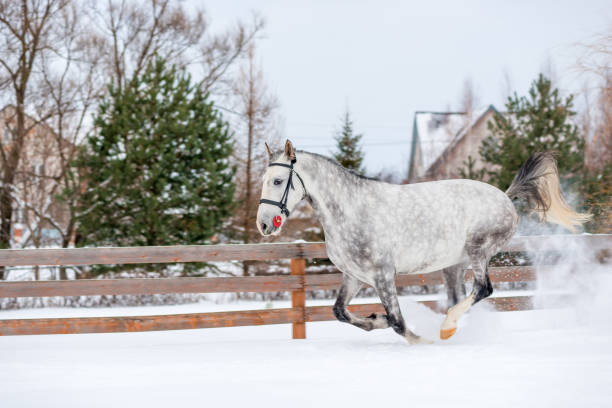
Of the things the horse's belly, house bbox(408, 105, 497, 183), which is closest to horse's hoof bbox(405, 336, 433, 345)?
the horse's belly

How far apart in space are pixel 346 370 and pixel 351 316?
749 mm

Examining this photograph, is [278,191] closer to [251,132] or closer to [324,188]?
[324,188]

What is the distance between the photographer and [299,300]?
522 centimetres

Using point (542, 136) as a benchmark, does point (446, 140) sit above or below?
above

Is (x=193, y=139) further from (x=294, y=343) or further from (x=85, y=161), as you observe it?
(x=294, y=343)

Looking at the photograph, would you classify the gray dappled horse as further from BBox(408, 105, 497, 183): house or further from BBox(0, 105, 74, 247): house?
BBox(408, 105, 497, 183): house

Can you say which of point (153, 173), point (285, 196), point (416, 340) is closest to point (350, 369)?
point (416, 340)

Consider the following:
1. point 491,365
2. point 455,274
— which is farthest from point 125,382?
point 455,274

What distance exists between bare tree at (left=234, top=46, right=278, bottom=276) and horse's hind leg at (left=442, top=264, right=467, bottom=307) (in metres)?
8.26

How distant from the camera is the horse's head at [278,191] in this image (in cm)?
370

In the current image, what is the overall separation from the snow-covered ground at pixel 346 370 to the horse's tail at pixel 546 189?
3.33 feet

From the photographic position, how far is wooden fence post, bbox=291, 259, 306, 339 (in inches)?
204

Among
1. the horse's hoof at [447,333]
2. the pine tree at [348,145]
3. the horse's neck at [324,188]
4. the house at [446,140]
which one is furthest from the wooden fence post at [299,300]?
the house at [446,140]

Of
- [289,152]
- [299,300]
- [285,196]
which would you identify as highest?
[289,152]
